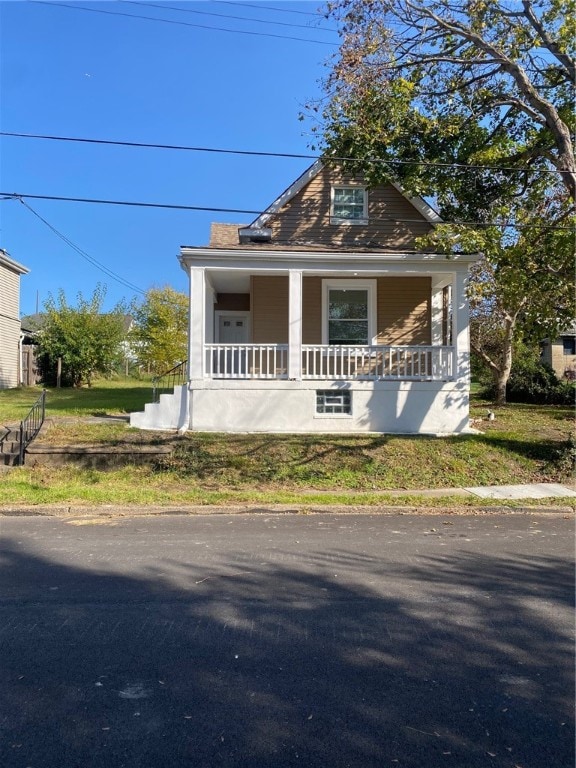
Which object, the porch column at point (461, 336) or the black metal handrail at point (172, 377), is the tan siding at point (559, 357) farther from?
the porch column at point (461, 336)

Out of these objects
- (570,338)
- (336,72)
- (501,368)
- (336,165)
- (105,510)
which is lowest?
(105,510)

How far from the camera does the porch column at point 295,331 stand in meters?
13.5

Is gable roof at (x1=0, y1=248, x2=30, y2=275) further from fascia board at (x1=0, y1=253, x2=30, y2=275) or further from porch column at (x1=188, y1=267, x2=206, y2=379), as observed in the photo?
porch column at (x1=188, y1=267, x2=206, y2=379)

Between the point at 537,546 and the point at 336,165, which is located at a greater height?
the point at 336,165

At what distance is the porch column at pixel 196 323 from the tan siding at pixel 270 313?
100 inches

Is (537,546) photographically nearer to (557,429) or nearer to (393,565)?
(393,565)

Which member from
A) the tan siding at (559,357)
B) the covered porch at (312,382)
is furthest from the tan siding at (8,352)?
the tan siding at (559,357)

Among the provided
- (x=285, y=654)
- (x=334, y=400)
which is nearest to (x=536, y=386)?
(x=334, y=400)

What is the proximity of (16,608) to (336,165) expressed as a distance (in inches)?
528

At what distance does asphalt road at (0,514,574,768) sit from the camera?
2.90 metres

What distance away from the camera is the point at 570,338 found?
1457 inches

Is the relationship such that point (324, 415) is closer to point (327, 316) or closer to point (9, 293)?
point (327, 316)

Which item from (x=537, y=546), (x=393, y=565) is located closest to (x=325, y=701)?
(x=393, y=565)


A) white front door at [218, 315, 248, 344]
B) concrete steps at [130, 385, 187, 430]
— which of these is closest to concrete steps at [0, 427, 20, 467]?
concrete steps at [130, 385, 187, 430]
